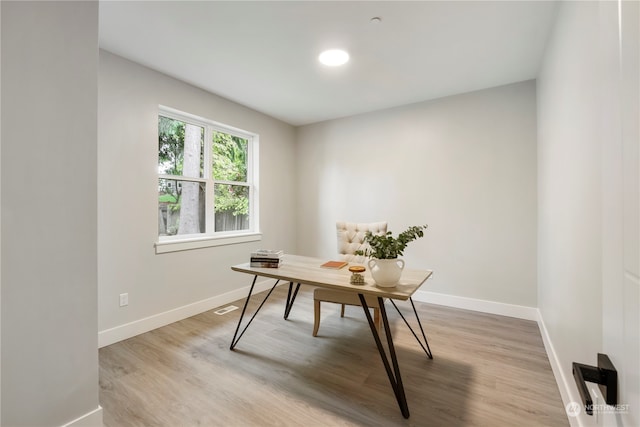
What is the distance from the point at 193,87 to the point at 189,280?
6.94ft

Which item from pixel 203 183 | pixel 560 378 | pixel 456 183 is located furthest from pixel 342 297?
pixel 203 183

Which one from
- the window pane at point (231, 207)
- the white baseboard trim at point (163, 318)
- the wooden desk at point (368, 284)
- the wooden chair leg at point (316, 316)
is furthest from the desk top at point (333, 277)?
the window pane at point (231, 207)

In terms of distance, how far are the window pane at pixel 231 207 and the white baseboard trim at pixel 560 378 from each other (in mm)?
3427

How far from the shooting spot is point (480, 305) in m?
3.14

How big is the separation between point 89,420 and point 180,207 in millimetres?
2070

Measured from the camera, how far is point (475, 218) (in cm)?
318

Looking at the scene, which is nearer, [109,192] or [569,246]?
[569,246]

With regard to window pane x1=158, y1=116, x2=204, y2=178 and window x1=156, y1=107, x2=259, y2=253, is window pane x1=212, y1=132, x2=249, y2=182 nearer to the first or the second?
window x1=156, y1=107, x2=259, y2=253

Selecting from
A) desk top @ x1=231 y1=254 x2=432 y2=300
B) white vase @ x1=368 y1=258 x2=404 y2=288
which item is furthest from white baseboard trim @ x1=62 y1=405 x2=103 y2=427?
white vase @ x1=368 y1=258 x2=404 y2=288

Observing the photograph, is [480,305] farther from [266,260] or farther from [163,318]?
[163,318]

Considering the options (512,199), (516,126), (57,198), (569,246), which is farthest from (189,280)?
(516,126)

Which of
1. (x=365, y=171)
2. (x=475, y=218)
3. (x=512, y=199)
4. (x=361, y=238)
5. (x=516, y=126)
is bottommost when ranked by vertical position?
(x=361, y=238)

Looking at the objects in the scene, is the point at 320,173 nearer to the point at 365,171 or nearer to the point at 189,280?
the point at 365,171

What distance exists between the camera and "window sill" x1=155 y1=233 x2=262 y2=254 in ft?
9.20
